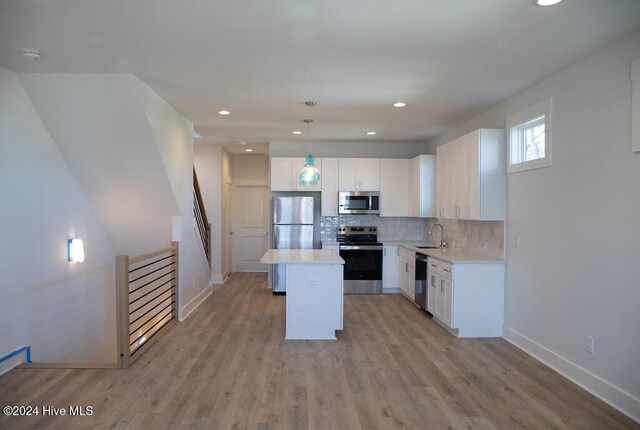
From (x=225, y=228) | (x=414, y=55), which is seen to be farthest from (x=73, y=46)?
(x=225, y=228)

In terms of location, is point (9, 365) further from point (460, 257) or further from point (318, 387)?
point (460, 257)

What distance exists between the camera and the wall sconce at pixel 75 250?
14.0 ft

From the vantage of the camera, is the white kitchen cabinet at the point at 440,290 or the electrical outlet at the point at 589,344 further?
the white kitchen cabinet at the point at 440,290

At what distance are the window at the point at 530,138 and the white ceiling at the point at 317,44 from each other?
0.94ft

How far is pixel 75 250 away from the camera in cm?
432

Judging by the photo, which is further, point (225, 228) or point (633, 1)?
point (225, 228)

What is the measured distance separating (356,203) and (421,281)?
186cm

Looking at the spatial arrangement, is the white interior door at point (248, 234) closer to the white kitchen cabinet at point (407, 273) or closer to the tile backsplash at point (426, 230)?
the tile backsplash at point (426, 230)

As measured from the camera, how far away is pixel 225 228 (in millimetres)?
7625

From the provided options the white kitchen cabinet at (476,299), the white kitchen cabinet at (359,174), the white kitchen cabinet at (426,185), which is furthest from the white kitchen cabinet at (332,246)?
the white kitchen cabinet at (476,299)

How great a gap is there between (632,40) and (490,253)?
98.0 inches

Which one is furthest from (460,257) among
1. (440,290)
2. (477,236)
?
(477,236)

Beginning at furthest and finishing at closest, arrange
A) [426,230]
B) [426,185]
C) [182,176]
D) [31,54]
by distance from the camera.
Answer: [426,230] → [426,185] → [182,176] → [31,54]

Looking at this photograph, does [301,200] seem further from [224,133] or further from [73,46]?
[73,46]
